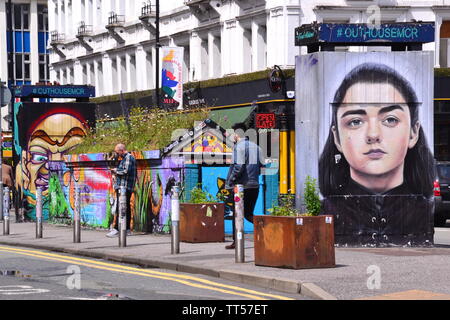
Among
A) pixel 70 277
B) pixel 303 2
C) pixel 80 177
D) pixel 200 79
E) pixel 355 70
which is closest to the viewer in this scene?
pixel 70 277

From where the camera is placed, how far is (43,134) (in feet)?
98.1

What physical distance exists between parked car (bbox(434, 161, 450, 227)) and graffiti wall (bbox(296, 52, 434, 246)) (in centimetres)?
1181

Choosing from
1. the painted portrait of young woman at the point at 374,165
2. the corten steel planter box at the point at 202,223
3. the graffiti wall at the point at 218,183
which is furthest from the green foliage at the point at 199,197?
the painted portrait of young woman at the point at 374,165

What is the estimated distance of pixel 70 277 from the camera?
14.7m

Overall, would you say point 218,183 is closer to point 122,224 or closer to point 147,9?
point 122,224

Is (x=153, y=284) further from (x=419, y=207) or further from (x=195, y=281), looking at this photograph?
(x=419, y=207)

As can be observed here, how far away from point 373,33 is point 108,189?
8146 millimetres

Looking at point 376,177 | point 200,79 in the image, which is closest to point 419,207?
point 376,177

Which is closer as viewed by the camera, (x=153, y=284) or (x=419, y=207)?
(x=153, y=284)

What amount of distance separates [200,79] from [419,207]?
29976 mm

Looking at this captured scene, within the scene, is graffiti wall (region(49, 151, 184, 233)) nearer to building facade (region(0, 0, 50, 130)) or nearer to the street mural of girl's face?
the street mural of girl's face

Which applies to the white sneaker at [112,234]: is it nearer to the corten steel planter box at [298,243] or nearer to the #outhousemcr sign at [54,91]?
the corten steel planter box at [298,243]

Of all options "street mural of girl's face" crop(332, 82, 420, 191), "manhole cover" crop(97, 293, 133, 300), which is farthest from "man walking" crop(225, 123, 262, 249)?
"manhole cover" crop(97, 293, 133, 300)

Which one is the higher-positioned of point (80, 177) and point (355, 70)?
point (355, 70)
